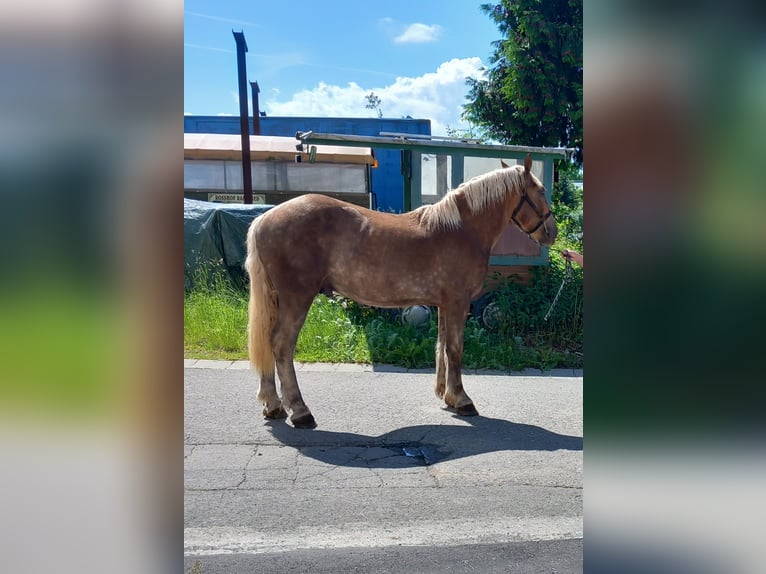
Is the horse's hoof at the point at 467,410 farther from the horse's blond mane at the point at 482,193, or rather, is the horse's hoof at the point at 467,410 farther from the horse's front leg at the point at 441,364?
the horse's blond mane at the point at 482,193

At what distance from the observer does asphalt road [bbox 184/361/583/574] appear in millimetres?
2674

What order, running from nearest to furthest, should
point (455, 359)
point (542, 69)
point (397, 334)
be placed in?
point (455, 359), point (397, 334), point (542, 69)

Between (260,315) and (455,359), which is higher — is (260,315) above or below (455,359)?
above

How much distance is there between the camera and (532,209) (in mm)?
5203

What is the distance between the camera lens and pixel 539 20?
15828mm

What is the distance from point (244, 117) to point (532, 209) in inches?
336

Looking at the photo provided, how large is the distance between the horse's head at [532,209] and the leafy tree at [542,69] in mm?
11653

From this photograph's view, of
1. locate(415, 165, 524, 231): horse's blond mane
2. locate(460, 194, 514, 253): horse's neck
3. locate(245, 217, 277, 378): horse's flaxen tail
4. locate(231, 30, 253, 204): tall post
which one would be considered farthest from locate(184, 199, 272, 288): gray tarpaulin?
locate(460, 194, 514, 253): horse's neck

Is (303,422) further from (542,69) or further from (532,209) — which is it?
(542,69)

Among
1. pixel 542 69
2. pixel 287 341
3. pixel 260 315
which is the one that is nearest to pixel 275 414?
pixel 287 341
